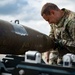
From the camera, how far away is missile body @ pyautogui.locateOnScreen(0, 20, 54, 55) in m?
3.83

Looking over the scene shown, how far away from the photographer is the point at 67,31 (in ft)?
13.6

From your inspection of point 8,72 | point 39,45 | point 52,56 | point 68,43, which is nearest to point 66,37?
point 68,43

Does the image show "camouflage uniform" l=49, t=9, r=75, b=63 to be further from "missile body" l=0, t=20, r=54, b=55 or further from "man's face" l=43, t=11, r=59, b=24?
"missile body" l=0, t=20, r=54, b=55

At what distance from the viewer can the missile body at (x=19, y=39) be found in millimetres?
3830

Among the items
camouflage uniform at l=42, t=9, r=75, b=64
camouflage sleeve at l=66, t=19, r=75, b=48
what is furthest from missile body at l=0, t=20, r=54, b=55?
camouflage sleeve at l=66, t=19, r=75, b=48

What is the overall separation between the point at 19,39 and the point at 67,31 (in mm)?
693

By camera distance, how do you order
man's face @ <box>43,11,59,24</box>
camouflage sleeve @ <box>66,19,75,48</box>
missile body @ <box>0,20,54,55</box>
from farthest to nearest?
man's face @ <box>43,11,59,24</box> < camouflage sleeve @ <box>66,19,75,48</box> < missile body @ <box>0,20,54,55</box>

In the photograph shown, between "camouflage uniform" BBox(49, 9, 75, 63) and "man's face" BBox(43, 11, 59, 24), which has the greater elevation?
"man's face" BBox(43, 11, 59, 24)

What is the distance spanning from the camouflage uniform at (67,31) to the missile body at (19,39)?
8.2 inches

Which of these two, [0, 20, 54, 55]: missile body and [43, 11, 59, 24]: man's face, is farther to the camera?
[43, 11, 59, 24]: man's face

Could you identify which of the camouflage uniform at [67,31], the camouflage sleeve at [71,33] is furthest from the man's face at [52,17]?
the camouflage sleeve at [71,33]

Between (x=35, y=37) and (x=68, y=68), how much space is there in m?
1.63

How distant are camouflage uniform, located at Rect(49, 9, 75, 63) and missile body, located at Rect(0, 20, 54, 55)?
0.21 m

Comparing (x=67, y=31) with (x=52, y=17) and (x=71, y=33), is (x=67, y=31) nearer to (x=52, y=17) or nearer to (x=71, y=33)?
(x=71, y=33)
